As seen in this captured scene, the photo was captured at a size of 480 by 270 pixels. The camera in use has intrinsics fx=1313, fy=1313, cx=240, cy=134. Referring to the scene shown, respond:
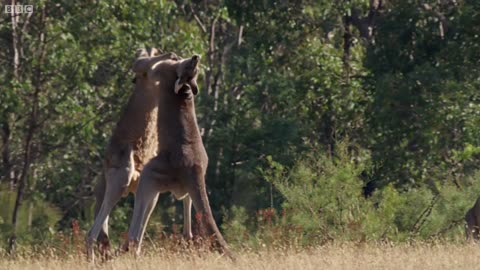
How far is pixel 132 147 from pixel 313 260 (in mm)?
2363

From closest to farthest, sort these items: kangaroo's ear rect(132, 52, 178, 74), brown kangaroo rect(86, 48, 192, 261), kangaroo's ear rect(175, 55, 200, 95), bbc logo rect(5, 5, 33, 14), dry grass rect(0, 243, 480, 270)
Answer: dry grass rect(0, 243, 480, 270), kangaroo's ear rect(175, 55, 200, 95), kangaroo's ear rect(132, 52, 178, 74), brown kangaroo rect(86, 48, 192, 261), bbc logo rect(5, 5, 33, 14)

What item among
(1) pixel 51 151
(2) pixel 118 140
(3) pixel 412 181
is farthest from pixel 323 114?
(2) pixel 118 140

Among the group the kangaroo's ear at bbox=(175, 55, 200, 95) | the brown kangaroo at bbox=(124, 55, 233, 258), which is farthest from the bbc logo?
the kangaroo's ear at bbox=(175, 55, 200, 95)

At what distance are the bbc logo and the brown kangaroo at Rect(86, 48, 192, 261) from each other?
8.57 metres

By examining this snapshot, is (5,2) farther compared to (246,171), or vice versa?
(246,171)

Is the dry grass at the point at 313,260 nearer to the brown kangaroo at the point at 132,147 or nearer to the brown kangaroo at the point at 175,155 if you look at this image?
the brown kangaroo at the point at 175,155

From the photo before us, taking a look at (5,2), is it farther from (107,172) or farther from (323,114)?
(107,172)

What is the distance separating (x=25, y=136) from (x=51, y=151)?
79cm

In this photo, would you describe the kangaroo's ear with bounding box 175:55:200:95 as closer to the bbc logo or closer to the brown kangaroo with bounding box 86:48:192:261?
the brown kangaroo with bounding box 86:48:192:261

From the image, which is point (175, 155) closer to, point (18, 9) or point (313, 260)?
point (313, 260)

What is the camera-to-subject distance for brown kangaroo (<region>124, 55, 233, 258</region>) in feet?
39.5

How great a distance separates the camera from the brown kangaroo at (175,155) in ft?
39.5

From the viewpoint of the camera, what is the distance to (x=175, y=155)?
39.7 feet

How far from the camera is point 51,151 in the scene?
923 inches
